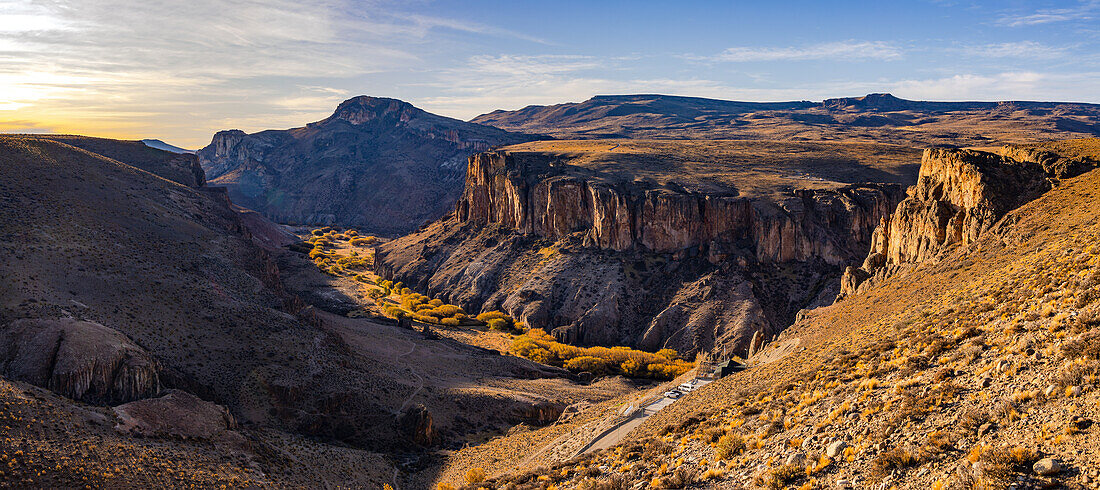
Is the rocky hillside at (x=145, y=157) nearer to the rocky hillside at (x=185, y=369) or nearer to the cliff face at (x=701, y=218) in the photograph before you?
the rocky hillside at (x=185, y=369)

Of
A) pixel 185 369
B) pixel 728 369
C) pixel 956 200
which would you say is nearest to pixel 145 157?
pixel 185 369

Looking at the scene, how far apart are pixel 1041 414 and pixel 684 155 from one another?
360 ft

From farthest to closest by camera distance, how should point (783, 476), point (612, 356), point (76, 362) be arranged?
point (612, 356) → point (76, 362) → point (783, 476)

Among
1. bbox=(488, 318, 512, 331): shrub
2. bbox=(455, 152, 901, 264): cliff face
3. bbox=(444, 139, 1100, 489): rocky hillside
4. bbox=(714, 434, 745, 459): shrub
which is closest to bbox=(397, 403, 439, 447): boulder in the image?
bbox=(444, 139, 1100, 489): rocky hillside

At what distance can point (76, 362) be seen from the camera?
1468 inches

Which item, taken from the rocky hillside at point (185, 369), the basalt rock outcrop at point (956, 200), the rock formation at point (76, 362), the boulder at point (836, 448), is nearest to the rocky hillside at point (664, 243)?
the rocky hillside at point (185, 369)

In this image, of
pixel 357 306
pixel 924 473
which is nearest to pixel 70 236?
pixel 357 306

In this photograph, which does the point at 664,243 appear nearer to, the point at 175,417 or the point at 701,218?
the point at 701,218

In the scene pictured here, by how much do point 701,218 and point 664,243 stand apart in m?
6.08

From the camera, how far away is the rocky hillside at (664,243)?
80562 mm

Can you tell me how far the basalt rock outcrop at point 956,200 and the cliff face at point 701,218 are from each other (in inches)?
1176

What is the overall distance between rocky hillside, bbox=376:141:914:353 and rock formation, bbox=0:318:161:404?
174ft

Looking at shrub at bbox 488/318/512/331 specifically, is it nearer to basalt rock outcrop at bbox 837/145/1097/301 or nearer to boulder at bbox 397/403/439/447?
boulder at bbox 397/403/439/447

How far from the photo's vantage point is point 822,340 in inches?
1419
